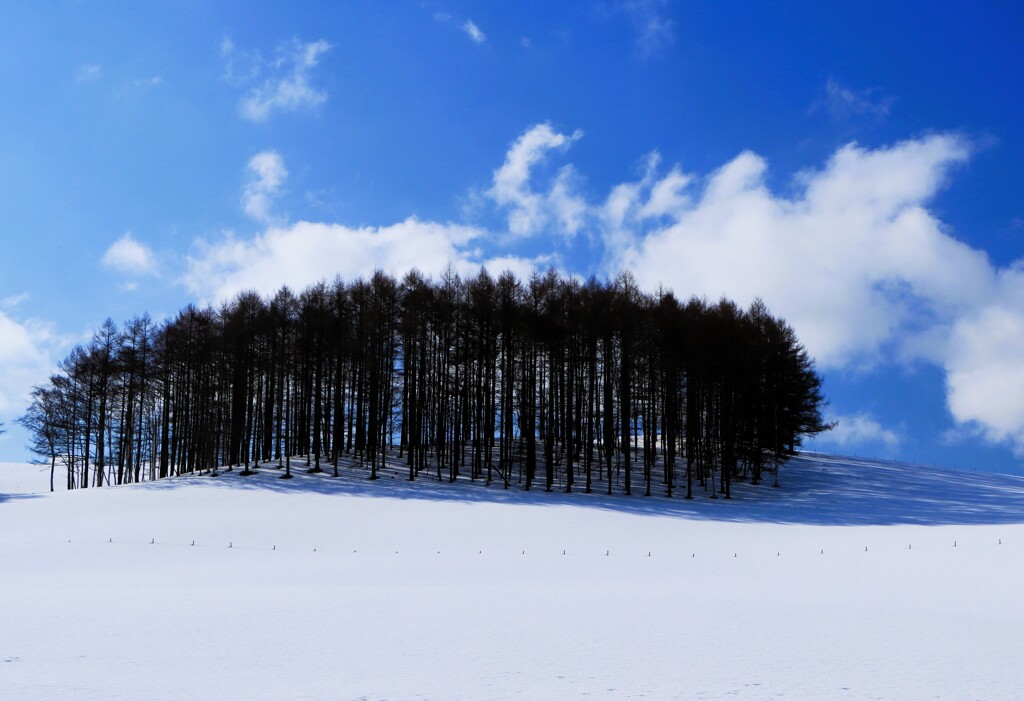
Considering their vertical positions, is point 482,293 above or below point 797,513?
above

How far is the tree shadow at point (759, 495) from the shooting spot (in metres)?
32.2

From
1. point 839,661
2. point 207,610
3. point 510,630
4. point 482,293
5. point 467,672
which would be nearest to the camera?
point 467,672

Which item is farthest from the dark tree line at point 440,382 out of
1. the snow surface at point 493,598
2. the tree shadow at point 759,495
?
the snow surface at point 493,598

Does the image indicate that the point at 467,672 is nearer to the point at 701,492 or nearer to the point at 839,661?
the point at 839,661

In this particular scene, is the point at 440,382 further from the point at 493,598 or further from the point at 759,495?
the point at 493,598

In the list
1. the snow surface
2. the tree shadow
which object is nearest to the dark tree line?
the tree shadow

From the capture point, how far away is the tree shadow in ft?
105

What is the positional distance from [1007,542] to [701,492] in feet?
56.2

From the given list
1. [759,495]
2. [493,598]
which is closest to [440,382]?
[759,495]

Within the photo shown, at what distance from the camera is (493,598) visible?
45.5 feet

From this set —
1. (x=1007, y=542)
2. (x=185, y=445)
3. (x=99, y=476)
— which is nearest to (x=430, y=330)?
(x=185, y=445)

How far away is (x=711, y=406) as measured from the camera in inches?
1631

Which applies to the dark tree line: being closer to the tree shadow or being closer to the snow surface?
the tree shadow

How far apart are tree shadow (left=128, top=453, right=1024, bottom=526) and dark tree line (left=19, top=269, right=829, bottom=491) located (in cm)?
178
